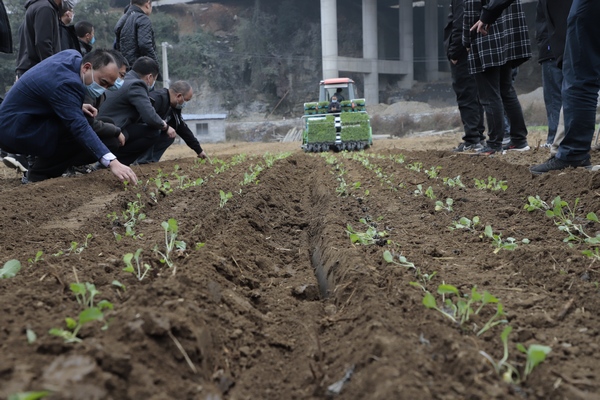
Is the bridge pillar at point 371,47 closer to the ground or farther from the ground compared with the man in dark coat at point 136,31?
farther from the ground

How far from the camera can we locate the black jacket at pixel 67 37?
21.7 feet

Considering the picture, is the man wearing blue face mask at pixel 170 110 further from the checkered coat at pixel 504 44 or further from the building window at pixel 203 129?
the building window at pixel 203 129

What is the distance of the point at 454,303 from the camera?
2029 millimetres

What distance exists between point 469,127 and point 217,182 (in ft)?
14.5

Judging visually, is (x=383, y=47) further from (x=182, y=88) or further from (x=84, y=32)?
(x=84, y=32)

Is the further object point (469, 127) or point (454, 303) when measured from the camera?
point (469, 127)

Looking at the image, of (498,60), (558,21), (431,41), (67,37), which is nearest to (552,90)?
(498,60)

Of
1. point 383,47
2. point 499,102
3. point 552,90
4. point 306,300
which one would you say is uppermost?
point 383,47

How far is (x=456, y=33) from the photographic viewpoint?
25.0 feet

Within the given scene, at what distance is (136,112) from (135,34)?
1.48 meters

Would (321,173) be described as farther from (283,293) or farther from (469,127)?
(283,293)

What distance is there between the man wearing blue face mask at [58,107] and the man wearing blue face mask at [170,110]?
Result: 2.26 m

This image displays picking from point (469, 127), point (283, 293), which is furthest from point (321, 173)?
point (283, 293)

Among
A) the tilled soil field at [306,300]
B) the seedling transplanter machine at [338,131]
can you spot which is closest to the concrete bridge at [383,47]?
the seedling transplanter machine at [338,131]
